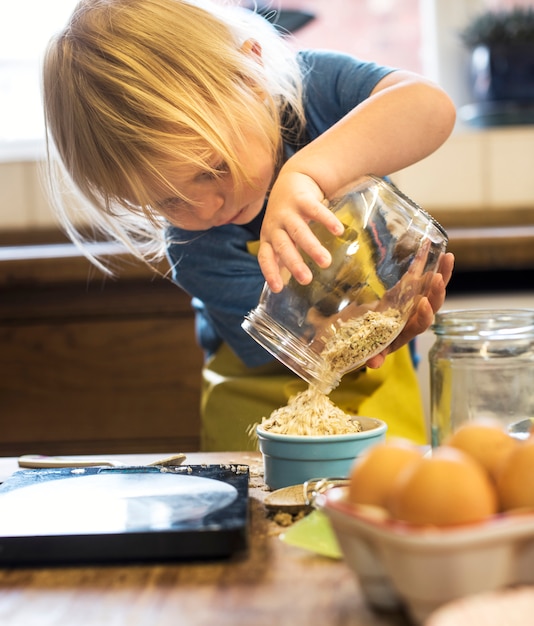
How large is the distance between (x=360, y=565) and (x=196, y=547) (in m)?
0.13

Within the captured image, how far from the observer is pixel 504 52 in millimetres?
1944

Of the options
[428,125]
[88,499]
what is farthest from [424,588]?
[428,125]

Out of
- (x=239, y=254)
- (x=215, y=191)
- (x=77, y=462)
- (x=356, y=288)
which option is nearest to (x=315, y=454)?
(x=356, y=288)

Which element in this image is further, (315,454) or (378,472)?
(315,454)

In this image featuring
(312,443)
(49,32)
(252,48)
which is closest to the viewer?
(312,443)

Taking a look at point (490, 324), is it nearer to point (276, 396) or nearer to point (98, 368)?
point (276, 396)

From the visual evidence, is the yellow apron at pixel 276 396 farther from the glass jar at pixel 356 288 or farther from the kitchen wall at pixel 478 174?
the kitchen wall at pixel 478 174

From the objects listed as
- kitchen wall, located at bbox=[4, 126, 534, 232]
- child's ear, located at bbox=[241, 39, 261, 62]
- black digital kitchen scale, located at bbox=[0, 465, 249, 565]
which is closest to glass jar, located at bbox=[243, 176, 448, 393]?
black digital kitchen scale, located at bbox=[0, 465, 249, 565]

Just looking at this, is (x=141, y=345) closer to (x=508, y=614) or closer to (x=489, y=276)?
(x=489, y=276)

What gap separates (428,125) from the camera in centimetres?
98

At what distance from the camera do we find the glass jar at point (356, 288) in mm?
734

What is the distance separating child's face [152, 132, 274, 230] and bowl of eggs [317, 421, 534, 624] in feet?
1.84

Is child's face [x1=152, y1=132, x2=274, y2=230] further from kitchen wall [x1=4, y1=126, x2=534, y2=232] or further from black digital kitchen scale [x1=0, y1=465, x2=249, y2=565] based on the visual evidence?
kitchen wall [x1=4, y1=126, x2=534, y2=232]

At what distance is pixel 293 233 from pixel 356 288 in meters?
0.07
